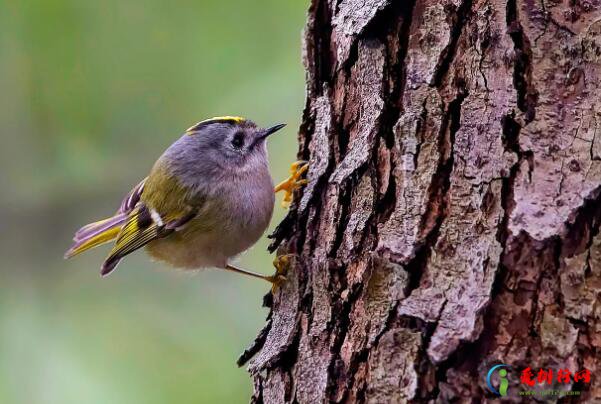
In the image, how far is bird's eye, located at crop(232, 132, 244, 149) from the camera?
2.49 m

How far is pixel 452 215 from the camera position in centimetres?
126

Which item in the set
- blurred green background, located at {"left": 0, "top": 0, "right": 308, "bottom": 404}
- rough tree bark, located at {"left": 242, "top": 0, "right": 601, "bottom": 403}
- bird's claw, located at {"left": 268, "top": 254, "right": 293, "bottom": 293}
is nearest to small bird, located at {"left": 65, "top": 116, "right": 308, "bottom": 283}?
blurred green background, located at {"left": 0, "top": 0, "right": 308, "bottom": 404}

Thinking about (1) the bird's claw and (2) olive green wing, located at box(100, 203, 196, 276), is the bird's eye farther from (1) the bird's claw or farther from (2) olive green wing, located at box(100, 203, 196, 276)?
(1) the bird's claw

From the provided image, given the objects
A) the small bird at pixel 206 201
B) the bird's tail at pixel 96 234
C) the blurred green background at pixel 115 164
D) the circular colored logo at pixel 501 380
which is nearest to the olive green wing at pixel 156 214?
the small bird at pixel 206 201

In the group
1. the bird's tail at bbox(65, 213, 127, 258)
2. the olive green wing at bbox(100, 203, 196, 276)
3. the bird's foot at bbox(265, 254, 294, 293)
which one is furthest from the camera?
the bird's tail at bbox(65, 213, 127, 258)

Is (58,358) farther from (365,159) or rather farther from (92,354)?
(365,159)

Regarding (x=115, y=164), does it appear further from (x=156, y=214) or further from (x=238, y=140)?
(x=238, y=140)

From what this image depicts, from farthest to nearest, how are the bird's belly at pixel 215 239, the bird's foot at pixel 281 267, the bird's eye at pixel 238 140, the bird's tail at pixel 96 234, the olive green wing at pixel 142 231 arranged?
the bird's tail at pixel 96 234
the bird's eye at pixel 238 140
the olive green wing at pixel 142 231
the bird's belly at pixel 215 239
the bird's foot at pixel 281 267

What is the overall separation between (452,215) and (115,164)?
2.02 meters

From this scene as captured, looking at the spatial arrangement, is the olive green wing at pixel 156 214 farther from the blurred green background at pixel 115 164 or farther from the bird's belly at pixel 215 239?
the blurred green background at pixel 115 164

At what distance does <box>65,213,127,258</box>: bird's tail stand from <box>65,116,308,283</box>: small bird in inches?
2.4

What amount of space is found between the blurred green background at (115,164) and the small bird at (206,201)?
0.23 m

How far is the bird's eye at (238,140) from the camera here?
2494 millimetres

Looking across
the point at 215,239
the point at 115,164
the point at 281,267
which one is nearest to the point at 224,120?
the point at 215,239
